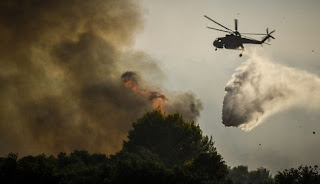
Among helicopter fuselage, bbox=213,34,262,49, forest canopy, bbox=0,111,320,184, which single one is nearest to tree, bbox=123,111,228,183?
forest canopy, bbox=0,111,320,184

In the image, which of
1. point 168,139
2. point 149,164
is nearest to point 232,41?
point 149,164

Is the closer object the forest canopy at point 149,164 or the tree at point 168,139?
the forest canopy at point 149,164

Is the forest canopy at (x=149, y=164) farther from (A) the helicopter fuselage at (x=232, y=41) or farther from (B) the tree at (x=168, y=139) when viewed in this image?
(A) the helicopter fuselage at (x=232, y=41)

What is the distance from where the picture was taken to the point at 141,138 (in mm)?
102375

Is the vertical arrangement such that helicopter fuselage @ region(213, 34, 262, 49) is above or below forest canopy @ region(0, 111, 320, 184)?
above

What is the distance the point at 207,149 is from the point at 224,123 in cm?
2644

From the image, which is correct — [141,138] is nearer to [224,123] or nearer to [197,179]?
[224,123]

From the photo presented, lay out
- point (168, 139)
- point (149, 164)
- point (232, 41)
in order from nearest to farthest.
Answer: point (149, 164)
point (232, 41)
point (168, 139)

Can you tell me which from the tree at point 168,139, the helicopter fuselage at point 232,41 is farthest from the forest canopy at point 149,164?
the helicopter fuselage at point 232,41

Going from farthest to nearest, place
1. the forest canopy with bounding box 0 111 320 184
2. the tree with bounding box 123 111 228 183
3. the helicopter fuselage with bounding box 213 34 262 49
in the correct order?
1. the tree with bounding box 123 111 228 183
2. the helicopter fuselage with bounding box 213 34 262 49
3. the forest canopy with bounding box 0 111 320 184

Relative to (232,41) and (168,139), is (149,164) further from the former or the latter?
(168,139)

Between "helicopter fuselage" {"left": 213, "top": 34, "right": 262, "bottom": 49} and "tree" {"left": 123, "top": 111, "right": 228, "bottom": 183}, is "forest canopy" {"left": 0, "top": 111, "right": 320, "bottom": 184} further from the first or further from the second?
"helicopter fuselage" {"left": 213, "top": 34, "right": 262, "bottom": 49}

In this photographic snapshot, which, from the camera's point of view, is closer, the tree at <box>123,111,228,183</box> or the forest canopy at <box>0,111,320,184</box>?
the forest canopy at <box>0,111,320,184</box>

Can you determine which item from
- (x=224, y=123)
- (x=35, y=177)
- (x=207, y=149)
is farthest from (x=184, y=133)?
(x=35, y=177)
